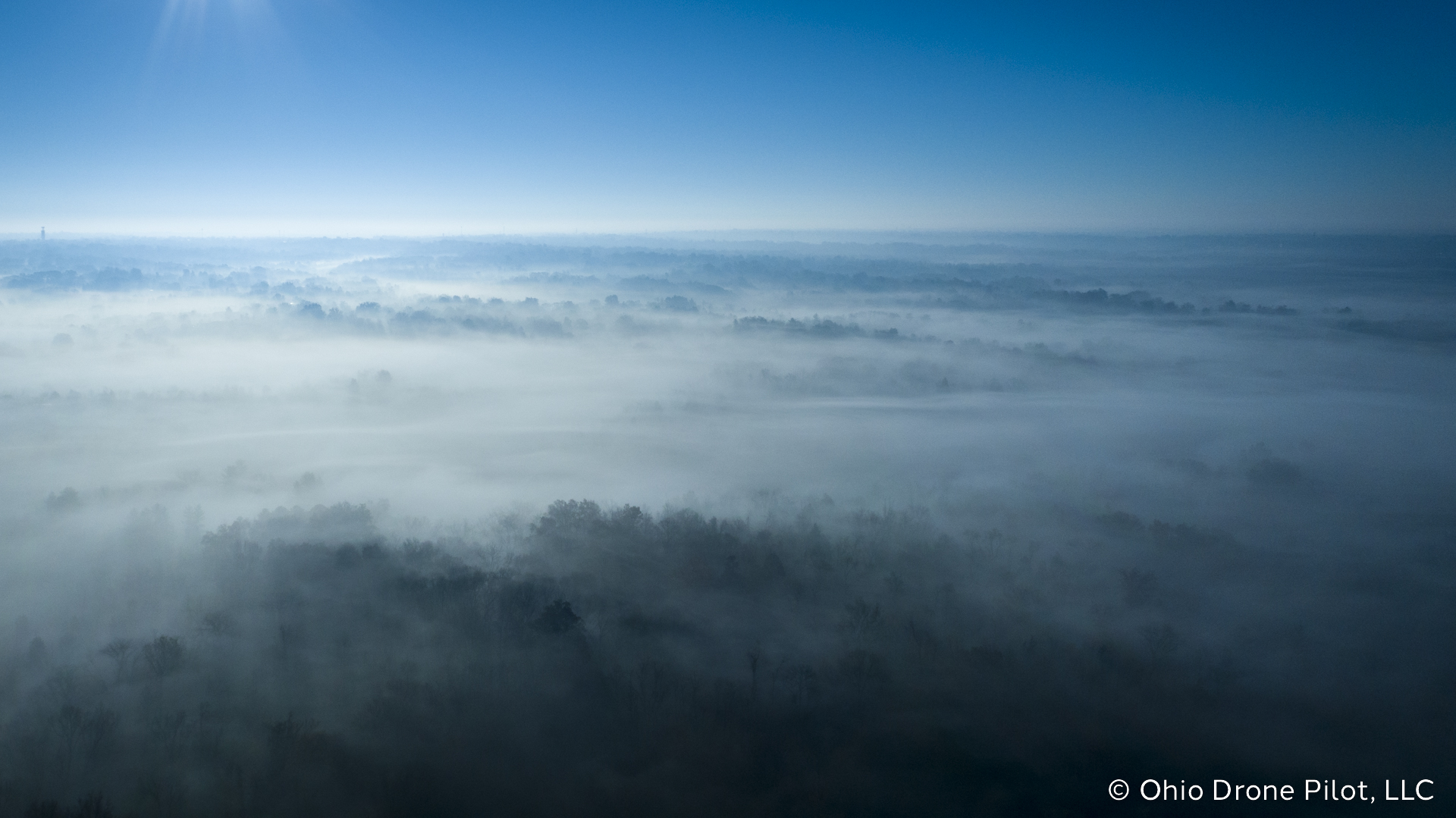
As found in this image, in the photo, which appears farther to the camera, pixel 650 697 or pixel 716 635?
pixel 716 635

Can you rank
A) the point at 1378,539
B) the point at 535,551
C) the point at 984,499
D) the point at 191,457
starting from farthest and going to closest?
the point at 191,457, the point at 984,499, the point at 1378,539, the point at 535,551

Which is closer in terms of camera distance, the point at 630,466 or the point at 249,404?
the point at 630,466

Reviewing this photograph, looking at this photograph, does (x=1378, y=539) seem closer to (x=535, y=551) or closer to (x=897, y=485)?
(x=897, y=485)

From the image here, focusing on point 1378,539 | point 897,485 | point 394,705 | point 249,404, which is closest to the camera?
point 394,705

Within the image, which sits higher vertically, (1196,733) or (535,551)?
(535,551)

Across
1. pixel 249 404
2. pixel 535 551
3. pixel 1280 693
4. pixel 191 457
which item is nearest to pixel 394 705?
pixel 535 551

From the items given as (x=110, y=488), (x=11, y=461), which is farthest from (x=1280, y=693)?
(x=11, y=461)
